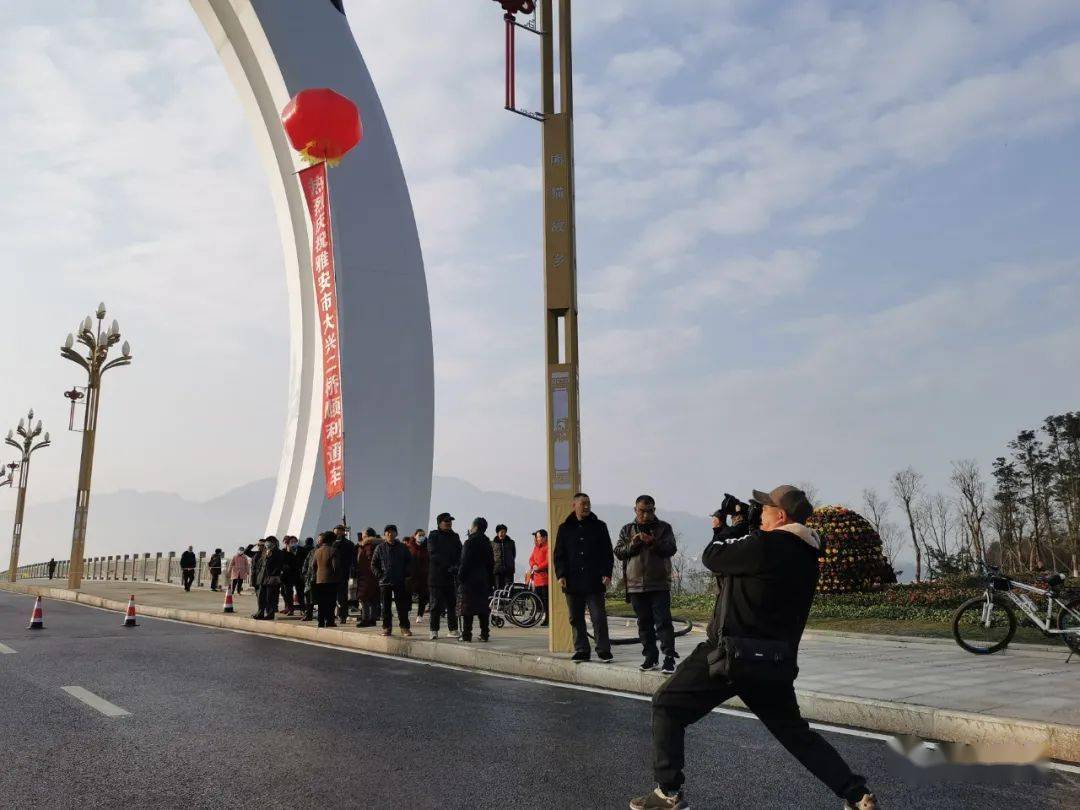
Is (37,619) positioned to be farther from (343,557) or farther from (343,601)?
(343,557)

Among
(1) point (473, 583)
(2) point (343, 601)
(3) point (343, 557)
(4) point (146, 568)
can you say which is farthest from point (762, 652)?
(4) point (146, 568)

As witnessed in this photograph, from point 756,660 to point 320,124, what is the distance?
63.5 feet

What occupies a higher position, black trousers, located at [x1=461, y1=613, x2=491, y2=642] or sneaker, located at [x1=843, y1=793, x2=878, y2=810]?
black trousers, located at [x1=461, y1=613, x2=491, y2=642]

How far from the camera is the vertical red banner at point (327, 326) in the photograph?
2041 centimetres

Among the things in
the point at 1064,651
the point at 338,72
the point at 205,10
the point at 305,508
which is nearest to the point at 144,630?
the point at 1064,651

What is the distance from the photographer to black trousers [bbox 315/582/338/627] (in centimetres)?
1486

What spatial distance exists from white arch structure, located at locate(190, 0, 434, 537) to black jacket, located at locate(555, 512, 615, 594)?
868 inches

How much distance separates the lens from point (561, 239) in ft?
37.8

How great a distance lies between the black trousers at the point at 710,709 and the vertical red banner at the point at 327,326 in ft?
53.3

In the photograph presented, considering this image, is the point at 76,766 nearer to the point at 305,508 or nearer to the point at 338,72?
the point at 305,508

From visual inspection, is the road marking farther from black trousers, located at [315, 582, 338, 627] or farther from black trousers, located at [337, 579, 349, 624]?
black trousers, located at [337, 579, 349, 624]

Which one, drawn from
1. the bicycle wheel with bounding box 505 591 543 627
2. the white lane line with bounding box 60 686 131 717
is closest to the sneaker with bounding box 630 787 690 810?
the white lane line with bounding box 60 686 131 717

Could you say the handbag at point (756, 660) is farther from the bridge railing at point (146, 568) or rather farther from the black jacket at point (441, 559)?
the bridge railing at point (146, 568)

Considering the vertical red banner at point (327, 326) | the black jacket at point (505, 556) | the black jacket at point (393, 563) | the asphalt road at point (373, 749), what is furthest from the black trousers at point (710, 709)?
the vertical red banner at point (327, 326)
